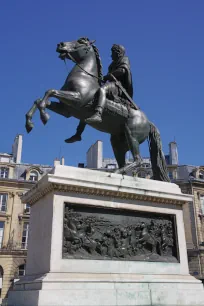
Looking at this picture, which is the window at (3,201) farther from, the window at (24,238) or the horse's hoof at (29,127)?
the horse's hoof at (29,127)

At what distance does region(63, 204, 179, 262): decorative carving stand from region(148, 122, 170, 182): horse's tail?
1.32 m

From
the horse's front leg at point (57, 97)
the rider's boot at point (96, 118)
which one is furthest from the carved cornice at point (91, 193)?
the rider's boot at point (96, 118)

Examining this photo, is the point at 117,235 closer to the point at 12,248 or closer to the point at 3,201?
the point at 12,248

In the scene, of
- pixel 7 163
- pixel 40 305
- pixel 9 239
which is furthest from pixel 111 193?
pixel 7 163

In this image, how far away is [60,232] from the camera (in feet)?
21.6

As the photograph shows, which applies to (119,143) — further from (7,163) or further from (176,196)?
(7,163)

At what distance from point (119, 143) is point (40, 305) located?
494 cm

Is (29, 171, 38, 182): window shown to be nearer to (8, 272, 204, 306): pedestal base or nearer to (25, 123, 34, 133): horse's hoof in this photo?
(25, 123, 34, 133): horse's hoof

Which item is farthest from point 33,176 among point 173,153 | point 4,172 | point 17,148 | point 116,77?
point 116,77

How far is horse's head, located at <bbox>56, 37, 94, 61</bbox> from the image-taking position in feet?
27.8

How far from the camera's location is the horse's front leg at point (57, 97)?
7599 millimetres

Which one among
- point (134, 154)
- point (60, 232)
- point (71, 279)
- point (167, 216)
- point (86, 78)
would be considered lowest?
point (71, 279)

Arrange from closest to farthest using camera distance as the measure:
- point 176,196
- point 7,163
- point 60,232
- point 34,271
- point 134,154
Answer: point 60,232
point 34,271
point 176,196
point 134,154
point 7,163

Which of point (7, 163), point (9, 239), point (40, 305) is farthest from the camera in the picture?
point (7, 163)
